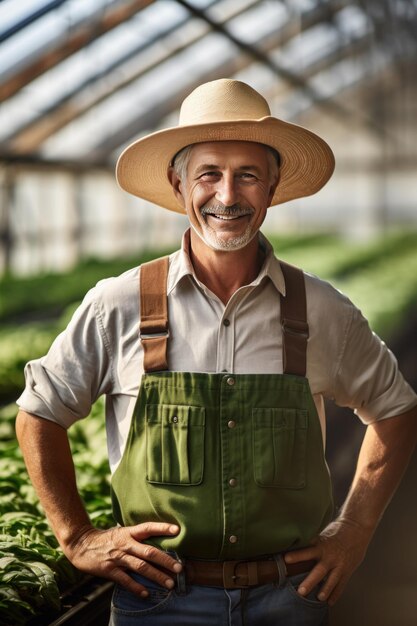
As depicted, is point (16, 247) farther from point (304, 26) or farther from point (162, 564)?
point (162, 564)

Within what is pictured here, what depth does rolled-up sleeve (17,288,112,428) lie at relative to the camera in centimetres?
206

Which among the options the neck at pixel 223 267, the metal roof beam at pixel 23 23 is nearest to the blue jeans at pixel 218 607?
the neck at pixel 223 267

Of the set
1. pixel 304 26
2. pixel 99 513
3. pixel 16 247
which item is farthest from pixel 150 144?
pixel 304 26

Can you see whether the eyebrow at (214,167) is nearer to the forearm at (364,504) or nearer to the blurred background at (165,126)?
the forearm at (364,504)

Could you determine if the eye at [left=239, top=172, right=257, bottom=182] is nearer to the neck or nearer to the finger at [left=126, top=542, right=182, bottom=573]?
the neck

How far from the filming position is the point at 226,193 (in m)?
1.99

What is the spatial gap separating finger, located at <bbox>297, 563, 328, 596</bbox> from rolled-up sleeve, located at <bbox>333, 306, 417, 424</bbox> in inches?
15.8

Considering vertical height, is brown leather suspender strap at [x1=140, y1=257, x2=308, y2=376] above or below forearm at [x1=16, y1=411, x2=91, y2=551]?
above

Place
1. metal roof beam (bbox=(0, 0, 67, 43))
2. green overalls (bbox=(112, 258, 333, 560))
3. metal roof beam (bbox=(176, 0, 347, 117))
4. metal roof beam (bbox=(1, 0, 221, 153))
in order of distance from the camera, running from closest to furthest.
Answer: green overalls (bbox=(112, 258, 333, 560)) → metal roof beam (bbox=(0, 0, 67, 43)) → metal roof beam (bbox=(176, 0, 347, 117)) → metal roof beam (bbox=(1, 0, 221, 153))

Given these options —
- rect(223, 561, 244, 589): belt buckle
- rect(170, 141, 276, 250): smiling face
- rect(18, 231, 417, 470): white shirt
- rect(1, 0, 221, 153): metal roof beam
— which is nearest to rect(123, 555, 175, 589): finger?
rect(223, 561, 244, 589): belt buckle

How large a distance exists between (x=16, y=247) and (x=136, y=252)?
2.84m

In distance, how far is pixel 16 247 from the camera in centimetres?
959

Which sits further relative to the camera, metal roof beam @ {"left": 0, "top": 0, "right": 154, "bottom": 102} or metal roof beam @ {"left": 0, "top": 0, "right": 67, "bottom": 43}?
metal roof beam @ {"left": 0, "top": 0, "right": 154, "bottom": 102}

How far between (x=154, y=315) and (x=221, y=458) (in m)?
0.35
